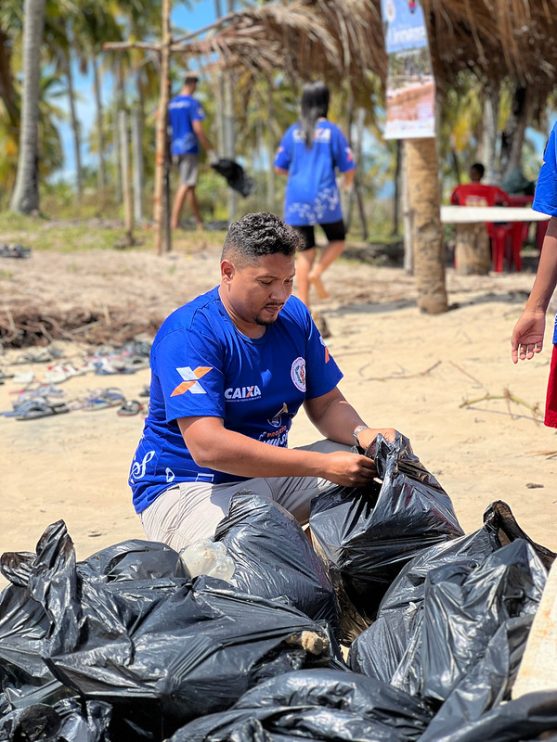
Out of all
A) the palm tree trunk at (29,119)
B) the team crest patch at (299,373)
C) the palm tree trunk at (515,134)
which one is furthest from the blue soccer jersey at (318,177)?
the palm tree trunk at (29,119)

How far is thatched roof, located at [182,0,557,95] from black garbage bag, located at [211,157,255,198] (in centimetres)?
174

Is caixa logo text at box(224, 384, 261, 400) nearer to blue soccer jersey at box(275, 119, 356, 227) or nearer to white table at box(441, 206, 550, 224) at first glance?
blue soccer jersey at box(275, 119, 356, 227)

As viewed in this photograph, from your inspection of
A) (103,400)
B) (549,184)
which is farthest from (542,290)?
(103,400)

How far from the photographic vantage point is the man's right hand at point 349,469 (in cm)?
281

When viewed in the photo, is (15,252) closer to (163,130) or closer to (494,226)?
(163,130)

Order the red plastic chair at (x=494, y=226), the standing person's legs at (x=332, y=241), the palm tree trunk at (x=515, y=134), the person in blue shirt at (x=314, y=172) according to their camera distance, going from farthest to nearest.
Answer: the palm tree trunk at (x=515, y=134)
the red plastic chair at (x=494, y=226)
the standing person's legs at (x=332, y=241)
the person in blue shirt at (x=314, y=172)

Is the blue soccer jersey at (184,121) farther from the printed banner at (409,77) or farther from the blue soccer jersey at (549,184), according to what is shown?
the blue soccer jersey at (549,184)

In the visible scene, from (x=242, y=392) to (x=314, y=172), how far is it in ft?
17.4

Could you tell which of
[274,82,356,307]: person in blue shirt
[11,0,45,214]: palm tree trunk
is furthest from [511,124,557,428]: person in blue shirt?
[11,0,45,214]: palm tree trunk

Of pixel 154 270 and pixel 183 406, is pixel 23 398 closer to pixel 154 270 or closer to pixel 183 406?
pixel 183 406

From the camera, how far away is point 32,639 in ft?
7.84

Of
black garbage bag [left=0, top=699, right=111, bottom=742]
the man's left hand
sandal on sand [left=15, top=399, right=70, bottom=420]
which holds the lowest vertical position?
sandal on sand [left=15, top=399, right=70, bottom=420]

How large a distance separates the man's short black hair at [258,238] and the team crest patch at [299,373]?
40 cm

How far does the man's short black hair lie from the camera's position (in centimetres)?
287
